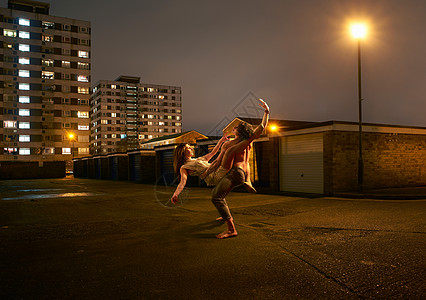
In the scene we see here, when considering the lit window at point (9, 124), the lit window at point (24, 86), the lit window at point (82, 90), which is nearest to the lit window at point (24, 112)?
the lit window at point (9, 124)

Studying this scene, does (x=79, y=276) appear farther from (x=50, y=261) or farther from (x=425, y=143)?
(x=425, y=143)

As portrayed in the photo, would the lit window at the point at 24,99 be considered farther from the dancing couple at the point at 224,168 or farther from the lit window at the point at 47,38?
the dancing couple at the point at 224,168

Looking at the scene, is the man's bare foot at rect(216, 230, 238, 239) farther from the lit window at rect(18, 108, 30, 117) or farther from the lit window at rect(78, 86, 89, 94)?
the lit window at rect(78, 86, 89, 94)

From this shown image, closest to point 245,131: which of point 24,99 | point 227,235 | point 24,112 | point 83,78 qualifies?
point 227,235

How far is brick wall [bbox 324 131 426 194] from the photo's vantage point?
15.0 m

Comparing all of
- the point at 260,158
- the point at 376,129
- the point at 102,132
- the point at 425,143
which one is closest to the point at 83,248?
the point at 376,129

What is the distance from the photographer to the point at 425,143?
18.3 meters

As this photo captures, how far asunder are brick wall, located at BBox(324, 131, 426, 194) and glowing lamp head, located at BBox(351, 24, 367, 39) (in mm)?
4272

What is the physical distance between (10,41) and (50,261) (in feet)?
291

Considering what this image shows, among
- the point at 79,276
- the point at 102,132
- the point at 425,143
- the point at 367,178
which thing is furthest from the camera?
the point at 102,132

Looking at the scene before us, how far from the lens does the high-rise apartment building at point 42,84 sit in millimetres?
76438

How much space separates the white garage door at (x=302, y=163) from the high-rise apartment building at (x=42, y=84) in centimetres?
6565

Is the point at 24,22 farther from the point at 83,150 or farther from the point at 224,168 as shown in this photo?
the point at 224,168

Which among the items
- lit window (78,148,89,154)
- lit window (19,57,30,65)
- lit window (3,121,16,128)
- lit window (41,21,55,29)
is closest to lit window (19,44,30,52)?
lit window (19,57,30,65)
